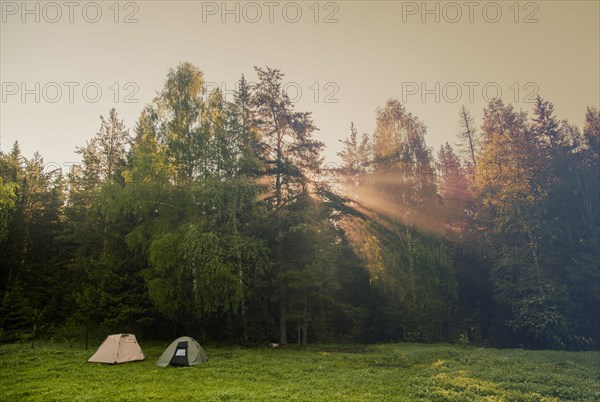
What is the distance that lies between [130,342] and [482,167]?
28041 millimetres

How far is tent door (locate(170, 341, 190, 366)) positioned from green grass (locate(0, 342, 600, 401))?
1.87 ft

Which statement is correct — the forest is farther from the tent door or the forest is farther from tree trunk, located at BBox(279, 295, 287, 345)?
the tent door

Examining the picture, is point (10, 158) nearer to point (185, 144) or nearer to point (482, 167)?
point (185, 144)

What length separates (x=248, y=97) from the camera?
28594mm

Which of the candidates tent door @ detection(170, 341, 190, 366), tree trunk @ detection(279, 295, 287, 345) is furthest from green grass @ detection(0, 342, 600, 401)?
tree trunk @ detection(279, 295, 287, 345)

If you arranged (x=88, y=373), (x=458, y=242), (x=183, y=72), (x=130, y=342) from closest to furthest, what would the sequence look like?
(x=88, y=373) < (x=130, y=342) < (x=183, y=72) < (x=458, y=242)

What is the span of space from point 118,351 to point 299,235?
11.9 meters

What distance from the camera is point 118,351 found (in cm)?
1823

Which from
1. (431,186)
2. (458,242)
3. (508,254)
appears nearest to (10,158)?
(431,186)

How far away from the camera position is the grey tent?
1733cm

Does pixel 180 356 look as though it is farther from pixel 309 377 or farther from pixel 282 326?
pixel 282 326

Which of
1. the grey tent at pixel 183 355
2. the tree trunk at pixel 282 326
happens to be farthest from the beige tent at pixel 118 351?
the tree trunk at pixel 282 326

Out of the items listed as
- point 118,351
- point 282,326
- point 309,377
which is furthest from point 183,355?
point 282,326

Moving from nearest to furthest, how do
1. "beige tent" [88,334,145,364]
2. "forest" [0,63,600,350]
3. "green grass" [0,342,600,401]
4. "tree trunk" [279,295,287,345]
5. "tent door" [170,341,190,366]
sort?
"green grass" [0,342,600,401], "tent door" [170,341,190,366], "beige tent" [88,334,145,364], "forest" [0,63,600,350], "tree trunk" [279,295,287,345]
